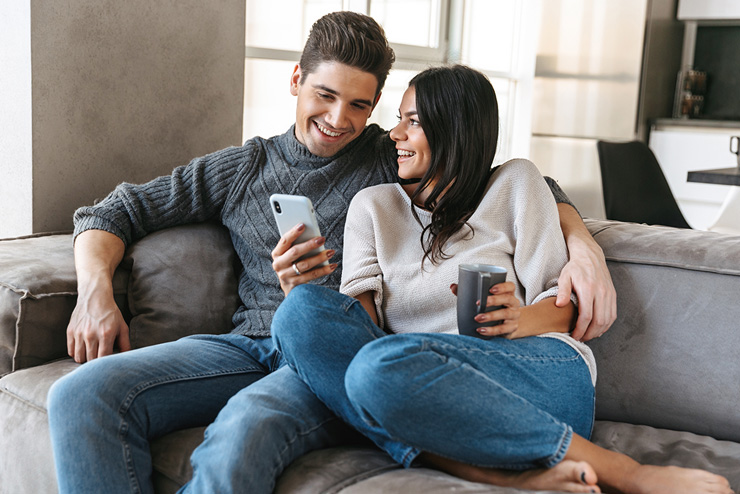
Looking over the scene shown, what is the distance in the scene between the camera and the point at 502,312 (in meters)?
1.22

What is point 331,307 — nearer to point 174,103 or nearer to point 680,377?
point 680,377

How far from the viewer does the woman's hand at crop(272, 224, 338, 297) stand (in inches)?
52.9

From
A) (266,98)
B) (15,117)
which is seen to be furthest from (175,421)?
(266,98)

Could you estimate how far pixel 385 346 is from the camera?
3.69ft

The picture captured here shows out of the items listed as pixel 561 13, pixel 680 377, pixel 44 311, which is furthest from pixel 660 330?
pixel 561 13

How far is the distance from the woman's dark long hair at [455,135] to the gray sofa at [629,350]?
312mm

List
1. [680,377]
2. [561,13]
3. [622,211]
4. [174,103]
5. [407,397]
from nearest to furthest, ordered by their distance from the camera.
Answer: [407,397], [680,377], [174,103], [622,211], [561,13]

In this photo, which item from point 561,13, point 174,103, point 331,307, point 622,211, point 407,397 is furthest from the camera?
point 561,13

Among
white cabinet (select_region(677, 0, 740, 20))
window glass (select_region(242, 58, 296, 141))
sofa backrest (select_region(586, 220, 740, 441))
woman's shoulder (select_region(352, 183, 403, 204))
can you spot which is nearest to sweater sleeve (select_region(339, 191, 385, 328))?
woman's shoulder (select_region(352, 183, 403, 204))

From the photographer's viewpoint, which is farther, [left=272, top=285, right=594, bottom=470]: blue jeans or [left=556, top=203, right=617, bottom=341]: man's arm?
[left=556, top=203, right=617, bottom=341]: man's arm

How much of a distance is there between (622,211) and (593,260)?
150 centimetres

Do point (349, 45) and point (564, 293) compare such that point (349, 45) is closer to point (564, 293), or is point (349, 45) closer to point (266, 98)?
point (564, 293)

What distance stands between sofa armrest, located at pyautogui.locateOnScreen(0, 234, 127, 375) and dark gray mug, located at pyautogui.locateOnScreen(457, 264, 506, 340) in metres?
0.81

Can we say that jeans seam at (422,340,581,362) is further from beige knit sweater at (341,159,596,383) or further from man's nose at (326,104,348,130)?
man's nose at (326,104,348,130)
